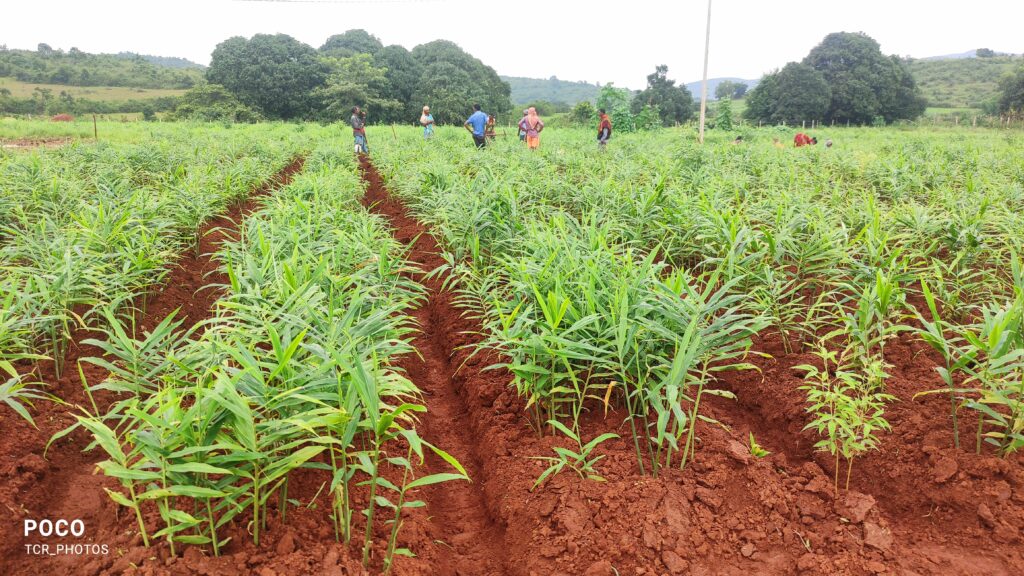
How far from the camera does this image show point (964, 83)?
5906 cm

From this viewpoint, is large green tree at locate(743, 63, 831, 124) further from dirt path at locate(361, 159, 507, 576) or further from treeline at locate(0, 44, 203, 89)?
treeline at locate(0, 44, 203, 89)

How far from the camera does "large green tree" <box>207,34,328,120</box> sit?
41406mm

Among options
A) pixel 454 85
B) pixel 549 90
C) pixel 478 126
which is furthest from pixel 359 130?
pixel 549 90

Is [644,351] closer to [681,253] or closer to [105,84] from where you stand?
[681,253]

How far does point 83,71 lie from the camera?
153 ft

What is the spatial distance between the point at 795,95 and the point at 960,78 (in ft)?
125

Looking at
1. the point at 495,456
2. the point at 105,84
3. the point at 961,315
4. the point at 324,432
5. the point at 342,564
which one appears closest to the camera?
the point at 342,564

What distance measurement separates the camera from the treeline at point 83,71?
45250mm

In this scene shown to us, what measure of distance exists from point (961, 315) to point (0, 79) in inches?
2293

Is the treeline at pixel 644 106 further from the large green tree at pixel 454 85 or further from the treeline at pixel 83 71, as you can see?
the treeline at pixel 83 71

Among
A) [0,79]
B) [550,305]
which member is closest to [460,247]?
[550,305]

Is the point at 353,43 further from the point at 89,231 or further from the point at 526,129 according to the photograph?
the point at 89,231

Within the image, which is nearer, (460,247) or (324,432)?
(324,432)

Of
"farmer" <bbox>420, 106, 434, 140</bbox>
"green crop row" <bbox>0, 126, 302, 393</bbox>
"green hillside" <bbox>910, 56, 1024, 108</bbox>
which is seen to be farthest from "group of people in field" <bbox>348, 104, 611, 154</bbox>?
"green hillside" <bbox>910, 56, 1024, 108</bbox>
